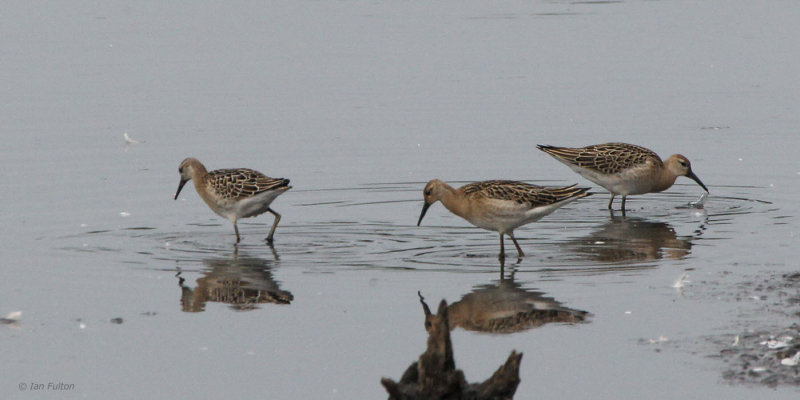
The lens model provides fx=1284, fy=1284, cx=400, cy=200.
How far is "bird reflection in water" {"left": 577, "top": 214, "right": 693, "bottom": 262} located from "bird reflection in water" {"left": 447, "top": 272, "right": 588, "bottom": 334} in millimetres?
2293

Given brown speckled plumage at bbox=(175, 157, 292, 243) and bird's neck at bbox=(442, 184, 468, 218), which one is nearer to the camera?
bird's neck at bbox=(442, 184, 468, 218)

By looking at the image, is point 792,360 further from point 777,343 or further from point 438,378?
point 438,378

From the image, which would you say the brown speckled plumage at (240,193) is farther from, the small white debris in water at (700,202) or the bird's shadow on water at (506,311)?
the small white debris in water at (700,202)

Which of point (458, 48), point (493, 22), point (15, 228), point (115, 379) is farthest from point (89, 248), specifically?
point (493, 22)

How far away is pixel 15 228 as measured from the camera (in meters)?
17.2

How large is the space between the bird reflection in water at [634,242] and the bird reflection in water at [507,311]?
2293 millimetres

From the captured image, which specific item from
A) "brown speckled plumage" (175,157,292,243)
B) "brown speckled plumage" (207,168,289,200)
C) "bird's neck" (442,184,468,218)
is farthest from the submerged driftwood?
"brown speckled plumage" (207,168,289,200)

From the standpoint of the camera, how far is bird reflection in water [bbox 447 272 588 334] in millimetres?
12156

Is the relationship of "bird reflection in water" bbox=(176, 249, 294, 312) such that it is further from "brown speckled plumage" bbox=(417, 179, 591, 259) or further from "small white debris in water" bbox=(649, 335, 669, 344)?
"small white debris in water" bbox=(649, 335, 669, 344)

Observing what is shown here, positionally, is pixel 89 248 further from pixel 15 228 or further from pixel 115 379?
pixel 115 379

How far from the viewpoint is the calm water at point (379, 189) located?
1157cm

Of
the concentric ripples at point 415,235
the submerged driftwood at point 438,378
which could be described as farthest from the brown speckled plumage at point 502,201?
the submerged driftwood at point 438,378

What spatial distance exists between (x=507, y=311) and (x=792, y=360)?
3.08 m

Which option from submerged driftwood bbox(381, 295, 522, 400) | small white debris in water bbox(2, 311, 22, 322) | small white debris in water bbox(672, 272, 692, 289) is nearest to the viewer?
submerged driftwood bbox(381, 295, 522, 400)
